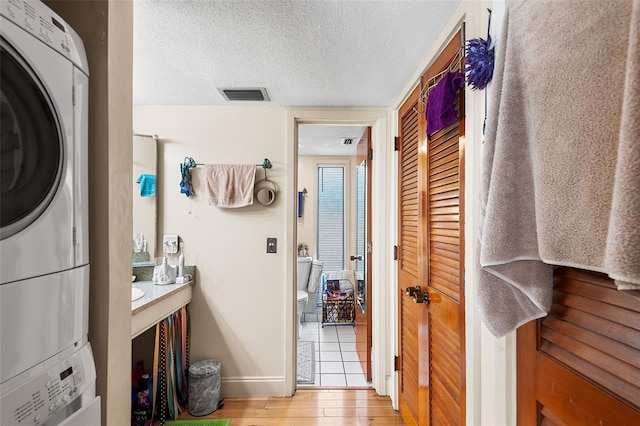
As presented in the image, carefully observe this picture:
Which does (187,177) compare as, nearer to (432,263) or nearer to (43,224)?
(43,224)

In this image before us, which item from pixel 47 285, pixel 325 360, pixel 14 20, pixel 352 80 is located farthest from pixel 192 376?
pixel 352 80

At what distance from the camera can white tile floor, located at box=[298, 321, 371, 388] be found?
2453 millimetres

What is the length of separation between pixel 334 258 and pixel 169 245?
2.35 metres

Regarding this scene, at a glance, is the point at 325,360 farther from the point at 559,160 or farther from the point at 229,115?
the point at 559,160

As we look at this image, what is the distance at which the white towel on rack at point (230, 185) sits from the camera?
87.1 inches

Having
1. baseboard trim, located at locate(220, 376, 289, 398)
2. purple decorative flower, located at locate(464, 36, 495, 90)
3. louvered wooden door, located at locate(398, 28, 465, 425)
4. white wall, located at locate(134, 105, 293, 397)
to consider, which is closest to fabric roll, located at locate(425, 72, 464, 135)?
louvered wooden door, located at locate(398, 28, 465, 425)

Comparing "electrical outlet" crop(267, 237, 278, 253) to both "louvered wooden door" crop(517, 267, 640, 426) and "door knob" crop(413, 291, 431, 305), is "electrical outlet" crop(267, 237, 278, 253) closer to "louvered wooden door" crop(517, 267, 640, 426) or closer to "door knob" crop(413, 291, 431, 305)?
"door knob" crop(413, 291, 431, 305)

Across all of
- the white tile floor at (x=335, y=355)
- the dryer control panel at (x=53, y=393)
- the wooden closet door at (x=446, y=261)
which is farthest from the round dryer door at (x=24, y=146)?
the white tile floor at (x=335, y=355)

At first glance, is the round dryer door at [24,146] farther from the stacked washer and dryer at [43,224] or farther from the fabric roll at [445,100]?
the fabric roll at [445,100]

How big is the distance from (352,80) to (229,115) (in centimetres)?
102

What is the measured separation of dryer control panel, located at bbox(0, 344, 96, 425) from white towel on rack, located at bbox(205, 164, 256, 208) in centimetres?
148

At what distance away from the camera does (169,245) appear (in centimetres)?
223

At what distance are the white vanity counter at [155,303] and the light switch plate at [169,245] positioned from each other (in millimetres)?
253

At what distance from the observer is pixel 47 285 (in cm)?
66
